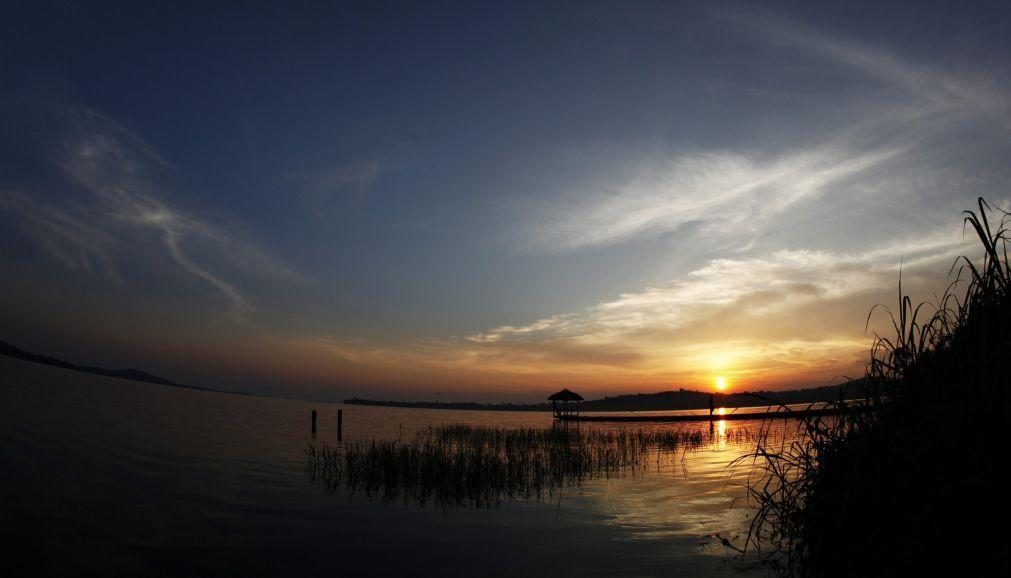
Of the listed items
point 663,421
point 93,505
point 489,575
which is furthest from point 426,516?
point 663,421

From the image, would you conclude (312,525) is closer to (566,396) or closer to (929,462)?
(929,462)

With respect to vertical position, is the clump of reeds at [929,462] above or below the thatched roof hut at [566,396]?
above

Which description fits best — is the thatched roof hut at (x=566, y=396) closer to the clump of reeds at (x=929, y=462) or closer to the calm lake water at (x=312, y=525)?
the calm lake water at (x=312, y=525)

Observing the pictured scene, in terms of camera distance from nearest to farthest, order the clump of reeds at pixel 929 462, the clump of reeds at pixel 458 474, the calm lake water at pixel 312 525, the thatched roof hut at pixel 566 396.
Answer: the clump of reeds at pixel 929 462, the calm lake water at pixel 312 525, the clump of reeds at pixel 458 474, the thatched roof hut at pixel 566 396

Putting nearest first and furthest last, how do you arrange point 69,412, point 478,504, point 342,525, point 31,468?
point 342,525 < point 478,504 < point 31,468 < point 69,412

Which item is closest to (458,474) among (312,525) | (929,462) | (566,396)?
(312,525)

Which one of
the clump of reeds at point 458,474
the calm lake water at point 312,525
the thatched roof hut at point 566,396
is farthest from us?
the thatched roof hut at point 566,396

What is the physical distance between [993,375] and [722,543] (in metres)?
6.18

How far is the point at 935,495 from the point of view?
468cm

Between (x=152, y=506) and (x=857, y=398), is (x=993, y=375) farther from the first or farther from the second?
(x=152, y=506)

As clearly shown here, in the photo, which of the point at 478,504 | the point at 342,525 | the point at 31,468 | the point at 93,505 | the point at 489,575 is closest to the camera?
the point at 489,575

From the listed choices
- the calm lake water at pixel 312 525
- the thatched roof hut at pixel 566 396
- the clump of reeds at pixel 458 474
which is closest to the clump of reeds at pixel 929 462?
the calm lake water at pixel 312 525

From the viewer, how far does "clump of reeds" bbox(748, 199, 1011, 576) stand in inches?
175

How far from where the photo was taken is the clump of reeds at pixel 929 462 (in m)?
4.44
